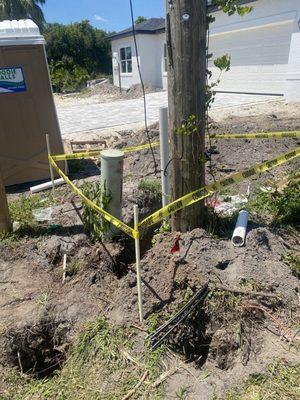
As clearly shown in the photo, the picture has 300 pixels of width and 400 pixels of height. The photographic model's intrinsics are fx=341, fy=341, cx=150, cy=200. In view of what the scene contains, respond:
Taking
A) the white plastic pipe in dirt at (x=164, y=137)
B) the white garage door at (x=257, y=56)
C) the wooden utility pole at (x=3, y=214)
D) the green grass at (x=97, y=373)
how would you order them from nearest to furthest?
the green grass at (x=97, y=373) < the white plastic pipe in dirt at (x=164, y=137) < the wooden utility pole at (x=3, y=214) < the white garage door at (x=257, y=56)

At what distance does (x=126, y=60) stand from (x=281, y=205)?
2496 cm

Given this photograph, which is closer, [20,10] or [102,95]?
[102,95]

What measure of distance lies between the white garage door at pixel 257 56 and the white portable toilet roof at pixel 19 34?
12056 mm

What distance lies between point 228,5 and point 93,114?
1252 cm

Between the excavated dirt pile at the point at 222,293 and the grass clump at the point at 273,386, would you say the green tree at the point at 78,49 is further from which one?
the grass clump at the point at 273,386

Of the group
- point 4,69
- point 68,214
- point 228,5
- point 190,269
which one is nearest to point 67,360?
point 190,269

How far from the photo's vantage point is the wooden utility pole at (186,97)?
2.62 m

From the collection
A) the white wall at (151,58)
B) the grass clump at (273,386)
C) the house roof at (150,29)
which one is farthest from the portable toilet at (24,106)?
the white wall at (151,58)

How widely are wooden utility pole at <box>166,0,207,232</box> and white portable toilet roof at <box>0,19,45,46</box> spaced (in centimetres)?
358

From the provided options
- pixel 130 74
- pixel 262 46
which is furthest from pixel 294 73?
pixel 130 74

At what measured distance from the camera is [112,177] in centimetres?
355

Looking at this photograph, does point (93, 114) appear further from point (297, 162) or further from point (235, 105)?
point (297, 162)

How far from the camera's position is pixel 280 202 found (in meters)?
3.91

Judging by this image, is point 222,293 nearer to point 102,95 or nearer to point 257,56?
point 257,56
